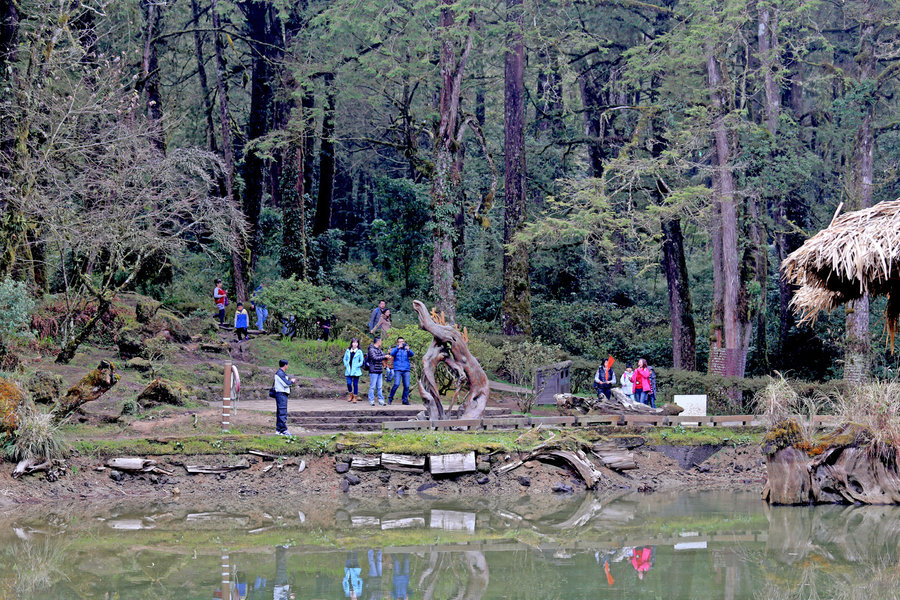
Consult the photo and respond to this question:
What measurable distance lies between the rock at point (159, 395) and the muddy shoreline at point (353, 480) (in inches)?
113

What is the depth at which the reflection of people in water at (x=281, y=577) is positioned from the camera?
34.6ft

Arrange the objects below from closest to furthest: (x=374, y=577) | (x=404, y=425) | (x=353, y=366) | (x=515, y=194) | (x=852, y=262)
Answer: (x=852, y=262)
(x=374, y=577)
(x=404, y=425)
(x=353, y=366)
(x=515, y=194)

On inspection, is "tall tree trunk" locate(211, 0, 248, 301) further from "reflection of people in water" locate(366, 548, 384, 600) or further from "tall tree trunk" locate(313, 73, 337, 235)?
"reflection of people in water" locate(366, 548, 384, 600)

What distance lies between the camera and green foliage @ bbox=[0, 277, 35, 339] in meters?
18.6

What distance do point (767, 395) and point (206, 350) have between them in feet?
51.0

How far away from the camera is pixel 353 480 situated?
57.2ft

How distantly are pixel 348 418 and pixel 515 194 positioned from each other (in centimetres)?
1242

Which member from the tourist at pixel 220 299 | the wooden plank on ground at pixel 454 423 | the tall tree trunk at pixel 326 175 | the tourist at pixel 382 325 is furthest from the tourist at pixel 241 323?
the wooden plank on ground at pixel 454 423

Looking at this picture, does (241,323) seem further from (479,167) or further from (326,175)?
(479,167)

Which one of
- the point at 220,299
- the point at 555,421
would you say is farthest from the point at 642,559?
the point at 220,299

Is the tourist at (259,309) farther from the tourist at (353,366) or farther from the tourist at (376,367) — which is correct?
the tourist at (376,367)

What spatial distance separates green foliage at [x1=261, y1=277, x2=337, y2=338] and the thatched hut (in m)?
19.4

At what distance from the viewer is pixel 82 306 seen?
78.2 feet

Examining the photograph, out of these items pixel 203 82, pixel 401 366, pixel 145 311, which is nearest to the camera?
pixel 401 366
